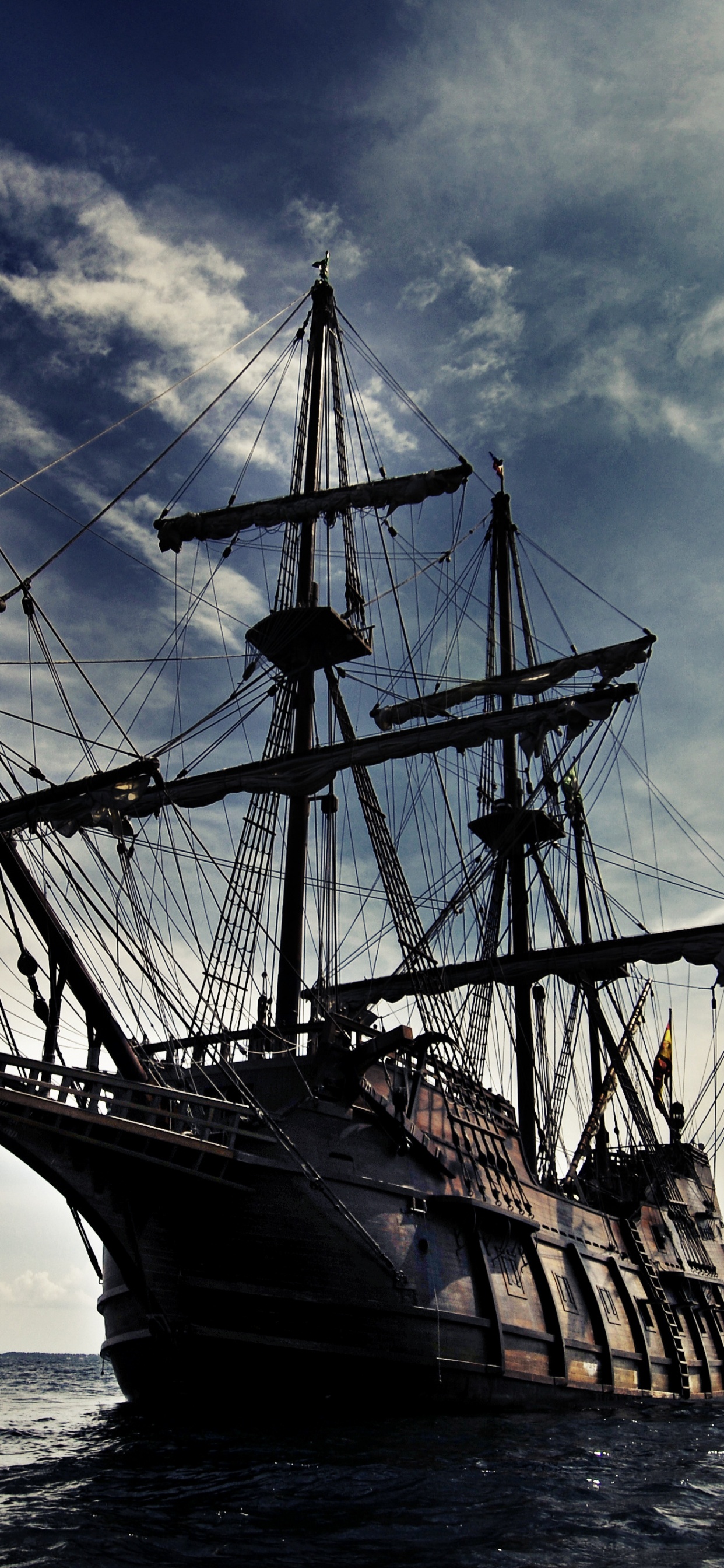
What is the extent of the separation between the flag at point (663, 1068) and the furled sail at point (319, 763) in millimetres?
18045

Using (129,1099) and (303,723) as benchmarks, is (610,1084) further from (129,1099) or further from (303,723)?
(129,1099)

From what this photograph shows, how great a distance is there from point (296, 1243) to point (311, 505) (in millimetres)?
18550

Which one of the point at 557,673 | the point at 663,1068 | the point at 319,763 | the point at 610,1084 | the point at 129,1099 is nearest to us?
the point at 129,1099

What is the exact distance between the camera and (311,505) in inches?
1076

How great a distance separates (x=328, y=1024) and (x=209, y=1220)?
11.9ft

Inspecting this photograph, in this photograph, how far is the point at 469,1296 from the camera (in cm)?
1812

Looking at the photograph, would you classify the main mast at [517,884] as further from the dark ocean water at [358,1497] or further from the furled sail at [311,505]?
the dark ocean water at [358,1497]

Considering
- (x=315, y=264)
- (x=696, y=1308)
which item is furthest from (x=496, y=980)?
(x=315, y=264)

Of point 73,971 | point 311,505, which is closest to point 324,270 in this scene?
point 311,505

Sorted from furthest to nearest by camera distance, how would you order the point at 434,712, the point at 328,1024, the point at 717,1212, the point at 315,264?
the point at 717,1212, the point at 315,264, the point at 434,712, the point at 328,1024

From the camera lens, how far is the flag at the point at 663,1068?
37.8 m

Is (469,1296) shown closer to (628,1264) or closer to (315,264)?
(628,1264)

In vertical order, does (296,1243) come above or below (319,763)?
below

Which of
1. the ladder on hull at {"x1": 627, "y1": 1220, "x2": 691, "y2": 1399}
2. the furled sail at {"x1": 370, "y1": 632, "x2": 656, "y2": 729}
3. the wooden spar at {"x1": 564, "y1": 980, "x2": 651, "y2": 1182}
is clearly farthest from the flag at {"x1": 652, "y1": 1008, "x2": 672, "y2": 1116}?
the furled sail at {"x1": 370, "y1": 632, "x2": 656, "y2": 729}
